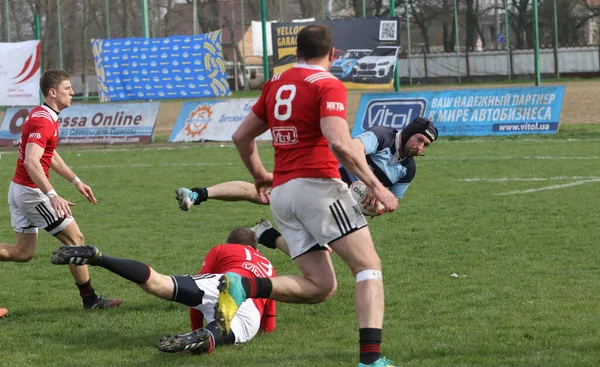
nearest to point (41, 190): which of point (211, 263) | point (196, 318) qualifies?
point (211, 263)

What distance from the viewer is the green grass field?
21.0 ft

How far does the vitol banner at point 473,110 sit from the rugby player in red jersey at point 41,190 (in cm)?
1471

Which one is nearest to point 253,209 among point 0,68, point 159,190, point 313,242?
point 159,190

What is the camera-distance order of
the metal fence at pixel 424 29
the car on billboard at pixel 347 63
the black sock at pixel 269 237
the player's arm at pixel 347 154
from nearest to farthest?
1. the player's arm at pixel 347 154
2. the black sock at pixel 269 237
3. the car on billboard at pixel 347 63
4. the metal fence at pixel 424 29

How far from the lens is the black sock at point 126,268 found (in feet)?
19.4

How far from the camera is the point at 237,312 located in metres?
6.77

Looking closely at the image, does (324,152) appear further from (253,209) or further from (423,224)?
(253,209)

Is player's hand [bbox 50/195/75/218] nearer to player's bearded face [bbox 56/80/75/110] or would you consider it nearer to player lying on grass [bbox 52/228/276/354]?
player's bearded face [bbox 56/80/75/110]

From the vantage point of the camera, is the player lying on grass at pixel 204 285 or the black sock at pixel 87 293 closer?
the player lying on grass at pixel 204 285

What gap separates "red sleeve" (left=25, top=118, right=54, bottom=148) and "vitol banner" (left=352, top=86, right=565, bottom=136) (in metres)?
15.0


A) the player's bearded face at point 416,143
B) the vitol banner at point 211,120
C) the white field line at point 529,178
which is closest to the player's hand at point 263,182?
the player's bearded face at point 416,143

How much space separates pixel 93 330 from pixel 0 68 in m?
Result: 22.9

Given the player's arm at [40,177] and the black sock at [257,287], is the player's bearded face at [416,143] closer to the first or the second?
the black sock at [257,287]

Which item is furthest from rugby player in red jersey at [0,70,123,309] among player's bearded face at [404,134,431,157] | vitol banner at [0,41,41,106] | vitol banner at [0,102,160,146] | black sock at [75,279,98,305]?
vitol banner at [0,41,41,106]
